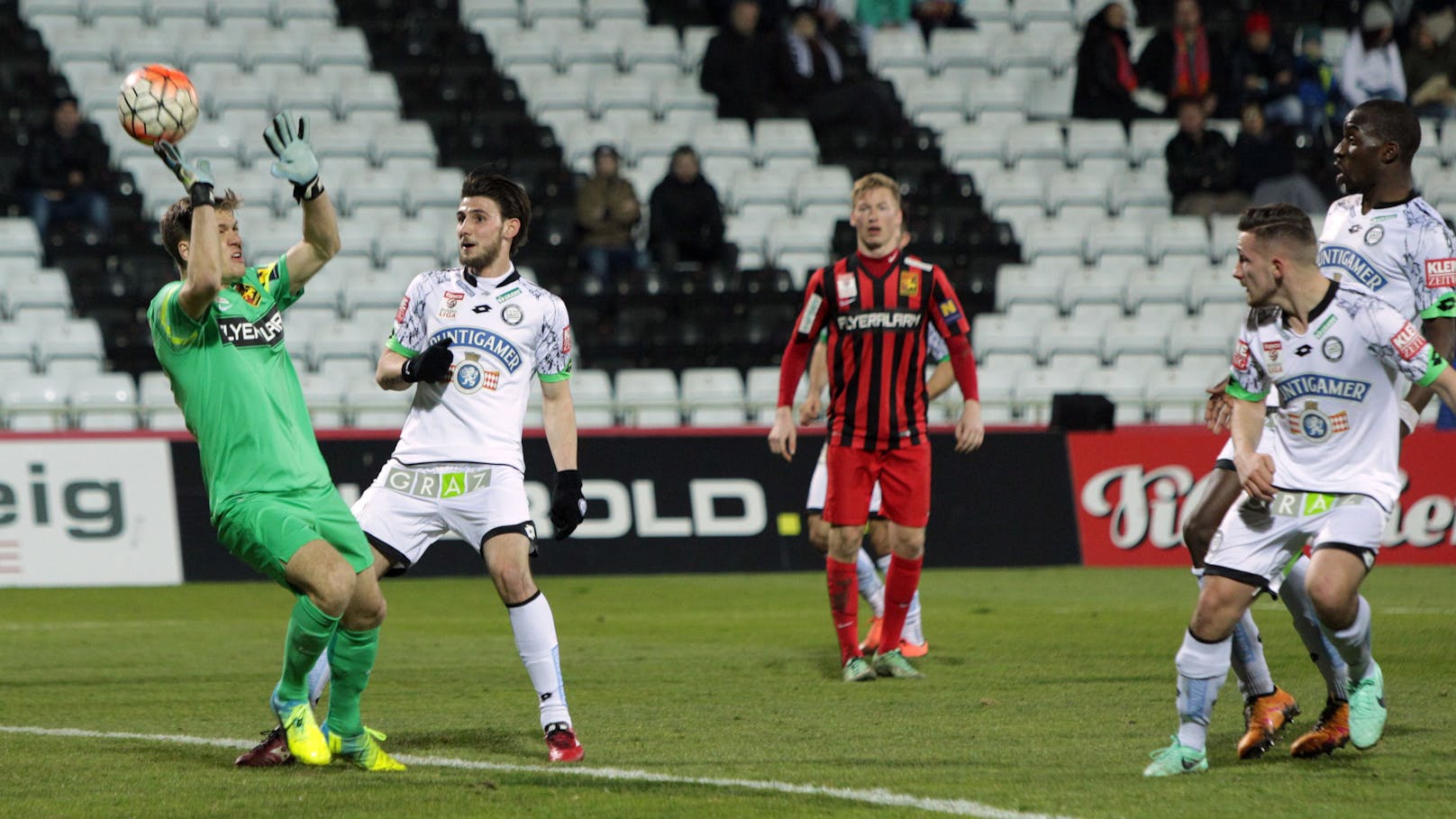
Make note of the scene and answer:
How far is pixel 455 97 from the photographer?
19.6 metres

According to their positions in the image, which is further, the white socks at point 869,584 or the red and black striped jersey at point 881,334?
the white socks at point 869,584

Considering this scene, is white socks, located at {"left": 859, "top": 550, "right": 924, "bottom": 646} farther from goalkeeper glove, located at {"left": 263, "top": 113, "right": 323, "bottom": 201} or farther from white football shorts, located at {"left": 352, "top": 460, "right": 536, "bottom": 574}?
goalkeeper glove, located at {"left": 263, "top": 113, "right": 323, "bottom": 201}

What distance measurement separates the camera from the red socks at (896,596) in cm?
891

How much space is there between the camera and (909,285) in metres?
8.89

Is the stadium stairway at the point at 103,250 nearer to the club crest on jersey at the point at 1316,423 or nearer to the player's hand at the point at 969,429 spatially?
the player's hand at the point at 969,429

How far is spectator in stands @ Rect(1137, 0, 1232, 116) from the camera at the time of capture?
20.2 m

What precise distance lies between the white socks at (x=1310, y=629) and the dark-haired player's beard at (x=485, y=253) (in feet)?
10.4

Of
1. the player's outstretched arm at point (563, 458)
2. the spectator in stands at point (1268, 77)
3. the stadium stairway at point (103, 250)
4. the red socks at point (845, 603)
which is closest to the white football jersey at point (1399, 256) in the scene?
the red socks at point (845, 603)

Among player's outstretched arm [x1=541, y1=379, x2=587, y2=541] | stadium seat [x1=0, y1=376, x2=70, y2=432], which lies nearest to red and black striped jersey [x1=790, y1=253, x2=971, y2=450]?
player's outstretched arm [x1=541, y1=379, x2=587, y2=541]

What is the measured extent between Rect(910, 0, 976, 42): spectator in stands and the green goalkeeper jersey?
1639 cm

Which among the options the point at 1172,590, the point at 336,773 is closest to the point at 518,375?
the point at 336,773

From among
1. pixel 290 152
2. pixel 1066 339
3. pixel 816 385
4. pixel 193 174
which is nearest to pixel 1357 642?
pixel 816 385

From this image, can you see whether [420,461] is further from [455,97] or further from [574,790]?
[455,97]

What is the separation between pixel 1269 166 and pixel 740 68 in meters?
5.81
